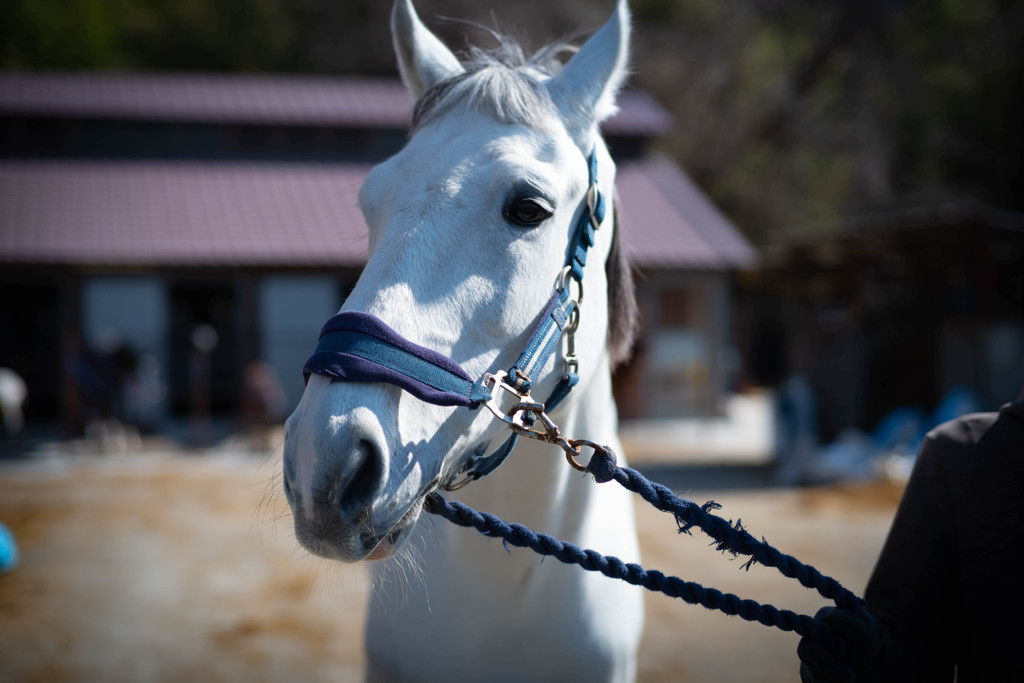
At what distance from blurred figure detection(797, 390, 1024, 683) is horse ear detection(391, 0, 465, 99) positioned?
1.43m

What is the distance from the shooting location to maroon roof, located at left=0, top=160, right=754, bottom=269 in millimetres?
11352

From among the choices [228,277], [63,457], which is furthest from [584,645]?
[228,277]

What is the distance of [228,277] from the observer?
40.8 ft

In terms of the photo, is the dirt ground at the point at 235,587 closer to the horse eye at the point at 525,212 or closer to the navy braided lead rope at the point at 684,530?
the navy braided lead rope at the point at 684,530

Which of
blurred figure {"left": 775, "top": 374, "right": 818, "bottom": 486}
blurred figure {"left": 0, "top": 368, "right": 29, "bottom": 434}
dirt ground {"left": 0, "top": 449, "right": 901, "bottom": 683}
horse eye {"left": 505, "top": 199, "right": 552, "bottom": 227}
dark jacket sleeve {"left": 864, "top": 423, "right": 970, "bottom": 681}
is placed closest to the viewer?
horse eye {"left": 505, "top": 199, "right": 552, "bottom": 227}

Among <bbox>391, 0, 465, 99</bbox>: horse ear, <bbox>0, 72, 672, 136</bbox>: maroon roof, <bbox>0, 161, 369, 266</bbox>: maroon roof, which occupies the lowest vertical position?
<bbox>0, 161, 369, 266</bbox>: maroon roof

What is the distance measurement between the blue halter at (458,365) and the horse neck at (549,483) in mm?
197

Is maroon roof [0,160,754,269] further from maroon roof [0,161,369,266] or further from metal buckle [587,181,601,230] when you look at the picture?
metal buckle [587,181,601,230]

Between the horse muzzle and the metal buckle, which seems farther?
the metal buckle

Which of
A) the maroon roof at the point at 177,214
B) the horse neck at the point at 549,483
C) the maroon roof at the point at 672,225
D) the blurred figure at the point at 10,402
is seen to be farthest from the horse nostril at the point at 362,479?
the blurred figure at the point at 10,402

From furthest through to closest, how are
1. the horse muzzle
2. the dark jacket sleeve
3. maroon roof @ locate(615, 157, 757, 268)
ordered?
maroon roof @ locate(615, 157, 757, 268) → the dark jacket sleeve → the horse muzzle

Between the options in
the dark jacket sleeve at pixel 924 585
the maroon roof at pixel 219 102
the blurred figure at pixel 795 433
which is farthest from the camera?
the maroon roof at pixel 219 102

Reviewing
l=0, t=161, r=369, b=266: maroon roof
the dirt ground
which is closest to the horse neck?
the dirt ground

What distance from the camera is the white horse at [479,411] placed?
1.04 metres
